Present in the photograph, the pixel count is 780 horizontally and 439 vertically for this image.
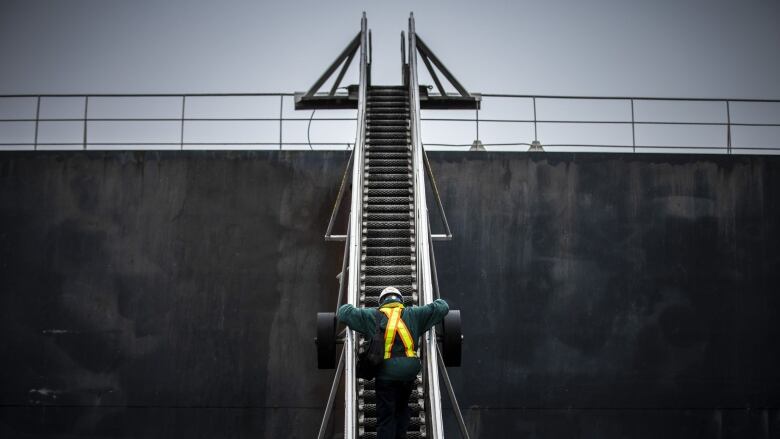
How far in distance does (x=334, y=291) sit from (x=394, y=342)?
19.2 ft

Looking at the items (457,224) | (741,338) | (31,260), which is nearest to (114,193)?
(31,260)

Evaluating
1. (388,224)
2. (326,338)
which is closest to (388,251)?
(388,224)

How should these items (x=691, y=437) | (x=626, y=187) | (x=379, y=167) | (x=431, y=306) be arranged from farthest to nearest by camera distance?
1. (x=626, y=187)
2. (x=691, y=437)
3. (x=379, y=167)
4. (x=431, y=306)

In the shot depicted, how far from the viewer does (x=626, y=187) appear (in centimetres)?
1334

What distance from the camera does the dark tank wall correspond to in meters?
12.5

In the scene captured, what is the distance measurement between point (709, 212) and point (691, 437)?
12.8 ft

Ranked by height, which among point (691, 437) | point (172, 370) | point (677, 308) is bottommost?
point (691, 437)

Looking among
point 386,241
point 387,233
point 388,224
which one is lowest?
point 386,241

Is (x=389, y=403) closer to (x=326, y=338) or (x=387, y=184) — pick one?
(x=326, y=338)

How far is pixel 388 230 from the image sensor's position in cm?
1040

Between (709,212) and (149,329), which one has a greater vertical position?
(709,212)

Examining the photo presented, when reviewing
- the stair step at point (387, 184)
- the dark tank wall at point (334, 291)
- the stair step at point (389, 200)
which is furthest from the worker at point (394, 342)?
the dark tank wall at point (334, 291)

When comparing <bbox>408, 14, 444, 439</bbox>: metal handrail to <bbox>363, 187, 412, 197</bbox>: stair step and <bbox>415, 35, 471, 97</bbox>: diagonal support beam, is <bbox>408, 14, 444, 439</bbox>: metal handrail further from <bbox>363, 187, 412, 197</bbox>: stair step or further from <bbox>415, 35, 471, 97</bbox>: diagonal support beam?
<bbox>415, 35, 471, 97</bbox>: diagonal support beam

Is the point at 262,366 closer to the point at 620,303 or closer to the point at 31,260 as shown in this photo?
the point at 31,260
